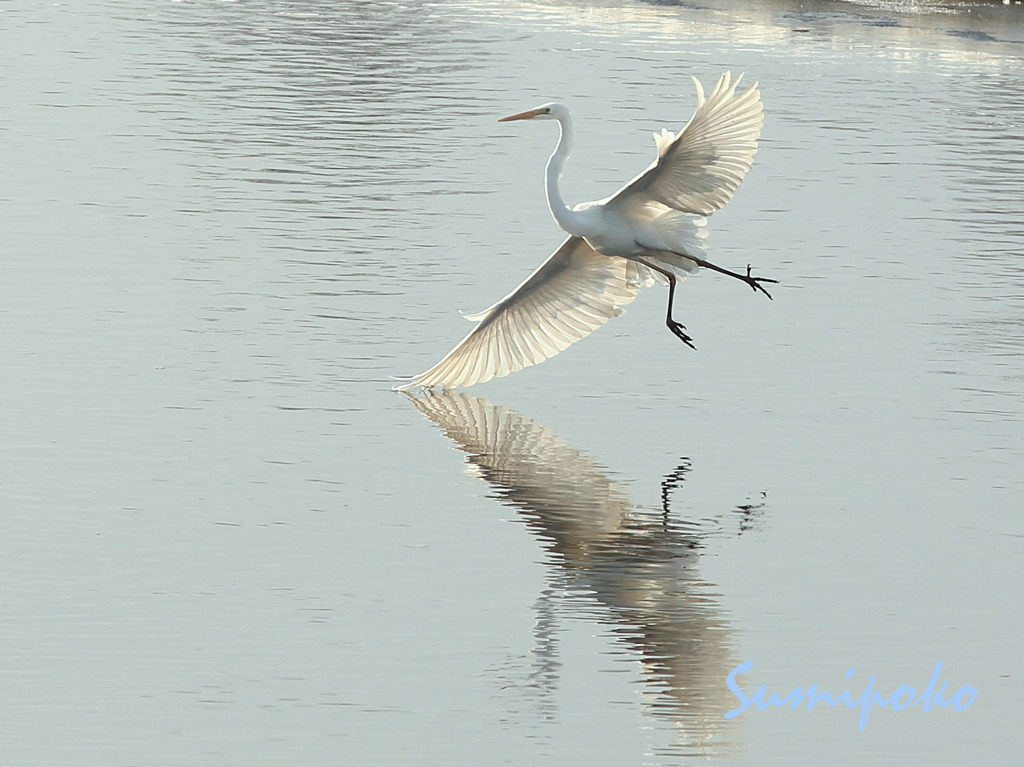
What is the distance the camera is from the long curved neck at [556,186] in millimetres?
10492

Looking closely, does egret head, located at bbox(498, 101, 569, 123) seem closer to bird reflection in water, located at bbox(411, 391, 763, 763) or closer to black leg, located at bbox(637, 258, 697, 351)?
black leg, located at bbox(637, 258, 697, 351)

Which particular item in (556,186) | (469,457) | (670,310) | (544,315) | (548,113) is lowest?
(469,457)

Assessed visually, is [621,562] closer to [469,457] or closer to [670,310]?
[469,457]

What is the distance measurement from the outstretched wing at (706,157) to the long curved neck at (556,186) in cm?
24

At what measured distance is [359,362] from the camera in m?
11.1

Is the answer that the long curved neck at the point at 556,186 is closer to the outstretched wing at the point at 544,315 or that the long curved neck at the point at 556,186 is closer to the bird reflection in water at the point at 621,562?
the outstretched wing at the point at 544,315

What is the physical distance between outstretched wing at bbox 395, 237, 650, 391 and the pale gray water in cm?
19

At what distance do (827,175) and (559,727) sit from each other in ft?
38.6

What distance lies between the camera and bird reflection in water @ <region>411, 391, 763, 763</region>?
6785 millimetres

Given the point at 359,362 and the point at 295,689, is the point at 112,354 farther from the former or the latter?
the point at 295,689
